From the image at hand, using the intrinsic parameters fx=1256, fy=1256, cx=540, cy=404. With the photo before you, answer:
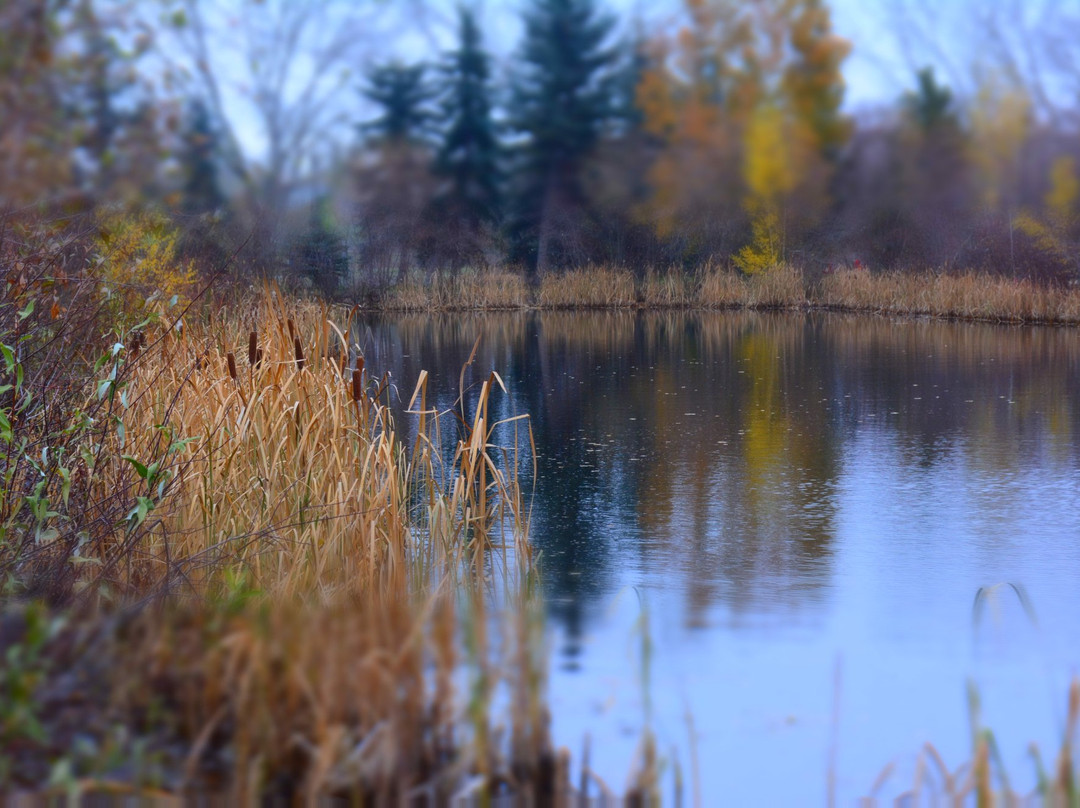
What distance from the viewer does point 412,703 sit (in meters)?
1.93

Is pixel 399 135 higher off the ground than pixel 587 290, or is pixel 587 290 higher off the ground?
pixel 399 135

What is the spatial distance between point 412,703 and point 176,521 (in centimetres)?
251

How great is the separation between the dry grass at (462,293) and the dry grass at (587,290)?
0.43 meters

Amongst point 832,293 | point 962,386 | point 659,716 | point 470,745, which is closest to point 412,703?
point 470,745

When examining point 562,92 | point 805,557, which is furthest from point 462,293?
point 805,557

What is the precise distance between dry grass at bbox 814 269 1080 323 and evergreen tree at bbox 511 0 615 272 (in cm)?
645

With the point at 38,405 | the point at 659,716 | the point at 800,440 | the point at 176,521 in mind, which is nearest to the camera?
the point at 659,716

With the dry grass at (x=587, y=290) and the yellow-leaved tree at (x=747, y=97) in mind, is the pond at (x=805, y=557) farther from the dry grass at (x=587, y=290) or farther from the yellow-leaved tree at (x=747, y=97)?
the dry grass at (x=587, y=290)

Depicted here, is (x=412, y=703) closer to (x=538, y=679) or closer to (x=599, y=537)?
(x=538, y=679)

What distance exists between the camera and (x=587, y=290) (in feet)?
74.6

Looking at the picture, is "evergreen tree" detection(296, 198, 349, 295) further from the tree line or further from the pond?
the pond

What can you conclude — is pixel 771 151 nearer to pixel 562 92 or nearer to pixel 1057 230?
pixel 562 92

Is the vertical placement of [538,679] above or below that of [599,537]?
above

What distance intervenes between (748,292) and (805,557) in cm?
1695
